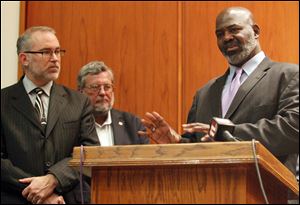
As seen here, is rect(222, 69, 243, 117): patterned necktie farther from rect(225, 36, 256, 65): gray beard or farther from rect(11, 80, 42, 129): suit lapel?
rect(11, 80, 42, 129): suit lapel

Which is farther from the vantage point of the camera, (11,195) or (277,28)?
(277,28)

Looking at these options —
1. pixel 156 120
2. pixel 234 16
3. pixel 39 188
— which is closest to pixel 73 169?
pixel 39 188

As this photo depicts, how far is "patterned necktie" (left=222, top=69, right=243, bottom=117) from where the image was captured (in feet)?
9.50

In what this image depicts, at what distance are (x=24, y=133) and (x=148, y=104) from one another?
1.77 metres

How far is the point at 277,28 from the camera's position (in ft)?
14.6

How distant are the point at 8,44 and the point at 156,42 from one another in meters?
1.07

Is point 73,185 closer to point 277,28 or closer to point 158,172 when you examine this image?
point 158,172

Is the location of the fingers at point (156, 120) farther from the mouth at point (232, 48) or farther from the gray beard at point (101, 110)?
the gray beard at point (101, 110)

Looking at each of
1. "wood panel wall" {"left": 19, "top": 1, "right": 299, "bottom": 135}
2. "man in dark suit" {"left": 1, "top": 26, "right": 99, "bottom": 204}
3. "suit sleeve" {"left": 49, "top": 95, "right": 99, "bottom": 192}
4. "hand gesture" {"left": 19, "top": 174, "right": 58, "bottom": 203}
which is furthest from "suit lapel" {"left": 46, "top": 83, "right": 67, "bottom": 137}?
"wood panel wall" {"left": 19, "top": 1, "right": 299, "bottom": 135}

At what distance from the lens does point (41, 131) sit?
290cm

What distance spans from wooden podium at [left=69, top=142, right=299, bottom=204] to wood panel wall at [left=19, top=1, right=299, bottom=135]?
286 centimetres

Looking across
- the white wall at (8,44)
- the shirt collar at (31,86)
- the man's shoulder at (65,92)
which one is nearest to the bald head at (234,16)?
the man's shoulder at (65,92)

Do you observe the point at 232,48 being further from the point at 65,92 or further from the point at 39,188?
the point at 39,188

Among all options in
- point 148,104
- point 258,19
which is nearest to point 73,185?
point 148,104
